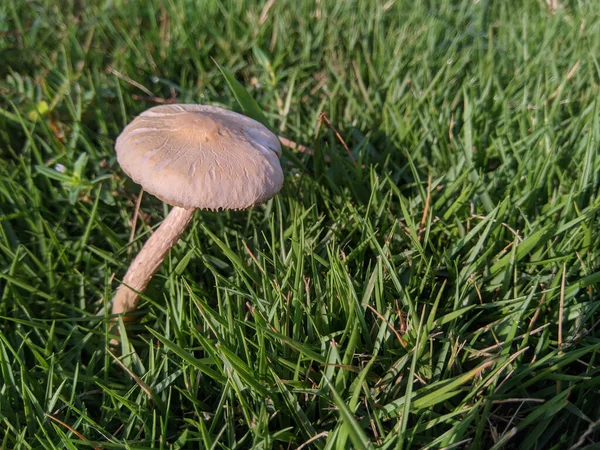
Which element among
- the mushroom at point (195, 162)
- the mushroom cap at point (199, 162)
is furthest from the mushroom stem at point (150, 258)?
the mushroom cap at point (199, 162)

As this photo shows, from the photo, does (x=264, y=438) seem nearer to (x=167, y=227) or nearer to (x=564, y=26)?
(x=167, y=227)

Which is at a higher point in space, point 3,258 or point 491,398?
point 491,398

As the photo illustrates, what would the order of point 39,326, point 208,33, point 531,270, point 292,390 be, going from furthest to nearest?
point 208,33 < point 531,270 < point 39,326 < point 292,390

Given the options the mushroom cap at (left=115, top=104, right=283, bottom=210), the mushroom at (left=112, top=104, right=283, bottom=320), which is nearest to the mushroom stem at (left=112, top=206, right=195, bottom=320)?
the mushroom at (left=112, top=104, right=283, bottom=320)

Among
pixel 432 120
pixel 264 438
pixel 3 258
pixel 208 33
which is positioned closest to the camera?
pixel 264 438

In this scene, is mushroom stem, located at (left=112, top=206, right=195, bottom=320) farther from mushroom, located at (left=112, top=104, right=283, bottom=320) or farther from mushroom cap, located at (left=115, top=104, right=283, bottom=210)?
mushroom cap, located at (left=115, top=104, right=283, bottom=210)

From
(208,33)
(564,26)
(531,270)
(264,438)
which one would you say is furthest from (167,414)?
(564,26)
